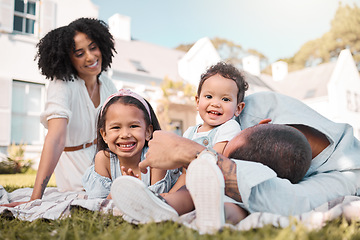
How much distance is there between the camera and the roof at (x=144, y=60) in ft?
44.2

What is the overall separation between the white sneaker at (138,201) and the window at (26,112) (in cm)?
983

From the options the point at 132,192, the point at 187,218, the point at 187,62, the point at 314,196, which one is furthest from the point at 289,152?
the point at 187,62

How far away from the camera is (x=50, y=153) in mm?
2750

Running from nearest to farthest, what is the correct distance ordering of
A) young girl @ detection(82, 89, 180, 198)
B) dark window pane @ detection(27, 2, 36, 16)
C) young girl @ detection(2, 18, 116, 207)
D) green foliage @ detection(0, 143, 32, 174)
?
young girl @ detection(82, 89, 180, 198), young girl @ detection(2, 18, 116, 207), green foliage @ detection(0, 143, 32, 174), dark window pane @ detection(27, 2, 36, 16)

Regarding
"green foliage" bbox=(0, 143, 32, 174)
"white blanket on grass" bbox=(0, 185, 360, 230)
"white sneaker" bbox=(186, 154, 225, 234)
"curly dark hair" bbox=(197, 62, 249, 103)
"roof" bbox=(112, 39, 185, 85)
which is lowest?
"green foliage" bbox=(0, 143, 32, 174)

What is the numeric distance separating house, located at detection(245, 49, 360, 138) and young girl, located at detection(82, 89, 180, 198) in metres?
19.9

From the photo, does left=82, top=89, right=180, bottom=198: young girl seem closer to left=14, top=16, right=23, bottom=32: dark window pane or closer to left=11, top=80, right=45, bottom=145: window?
left=11, top=80, right=45, bottom=145: window

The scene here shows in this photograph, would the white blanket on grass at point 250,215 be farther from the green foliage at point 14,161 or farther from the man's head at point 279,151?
the green foliage at point 14,161

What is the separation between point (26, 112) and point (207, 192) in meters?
10.4

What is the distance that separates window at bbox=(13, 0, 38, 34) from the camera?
10641 mm

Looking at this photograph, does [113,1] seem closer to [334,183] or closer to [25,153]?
[25,153]

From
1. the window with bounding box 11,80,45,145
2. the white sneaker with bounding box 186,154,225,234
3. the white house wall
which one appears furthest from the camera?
the white house wall

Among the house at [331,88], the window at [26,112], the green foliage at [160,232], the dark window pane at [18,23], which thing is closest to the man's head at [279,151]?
the green foliage at [160,232]

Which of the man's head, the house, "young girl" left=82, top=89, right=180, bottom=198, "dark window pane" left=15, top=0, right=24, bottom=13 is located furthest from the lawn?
the house
